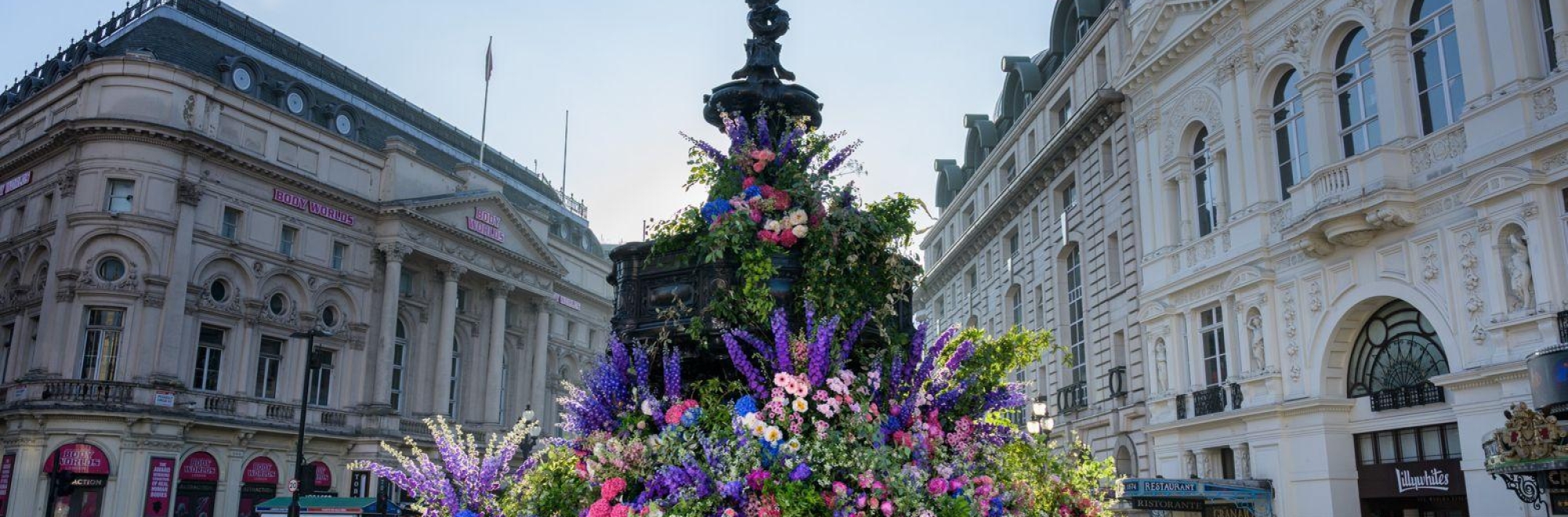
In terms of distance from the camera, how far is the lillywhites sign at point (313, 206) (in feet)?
140

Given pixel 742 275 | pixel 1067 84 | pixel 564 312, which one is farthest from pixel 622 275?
pixel 564 312

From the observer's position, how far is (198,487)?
38.9 metres

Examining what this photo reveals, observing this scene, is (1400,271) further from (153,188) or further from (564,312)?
(564,312)

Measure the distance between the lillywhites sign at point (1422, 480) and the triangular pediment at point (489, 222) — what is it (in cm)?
3866

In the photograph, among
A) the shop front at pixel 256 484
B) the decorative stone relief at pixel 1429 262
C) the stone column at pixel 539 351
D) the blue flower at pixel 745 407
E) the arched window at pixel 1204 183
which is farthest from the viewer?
the stone column at pixel 539 351

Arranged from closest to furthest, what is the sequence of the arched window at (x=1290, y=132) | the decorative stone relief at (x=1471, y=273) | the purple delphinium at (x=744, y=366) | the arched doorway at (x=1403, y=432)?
the purple delphinium at (x=744, y=366), the decorative stone relief at (x=1471, y=273), the arched doorway at (x=1403, y=432), the arched window at (x=1290, y=132)

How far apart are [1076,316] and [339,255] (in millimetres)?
29803

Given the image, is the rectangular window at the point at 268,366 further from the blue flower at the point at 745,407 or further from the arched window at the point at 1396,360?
the blue flower at the point at 745,407

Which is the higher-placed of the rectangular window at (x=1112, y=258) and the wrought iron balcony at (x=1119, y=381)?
the rectangular window at (x=1112, y=258)

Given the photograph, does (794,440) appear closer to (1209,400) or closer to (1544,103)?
(1544,103)

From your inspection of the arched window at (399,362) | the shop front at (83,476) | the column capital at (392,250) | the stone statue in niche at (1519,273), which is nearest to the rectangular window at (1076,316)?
the stone statue in niche at (1519,273)

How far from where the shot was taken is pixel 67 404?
35.4m

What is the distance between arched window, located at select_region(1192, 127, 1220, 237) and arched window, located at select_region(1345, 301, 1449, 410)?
507cm

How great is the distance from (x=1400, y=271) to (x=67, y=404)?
38.0 m
